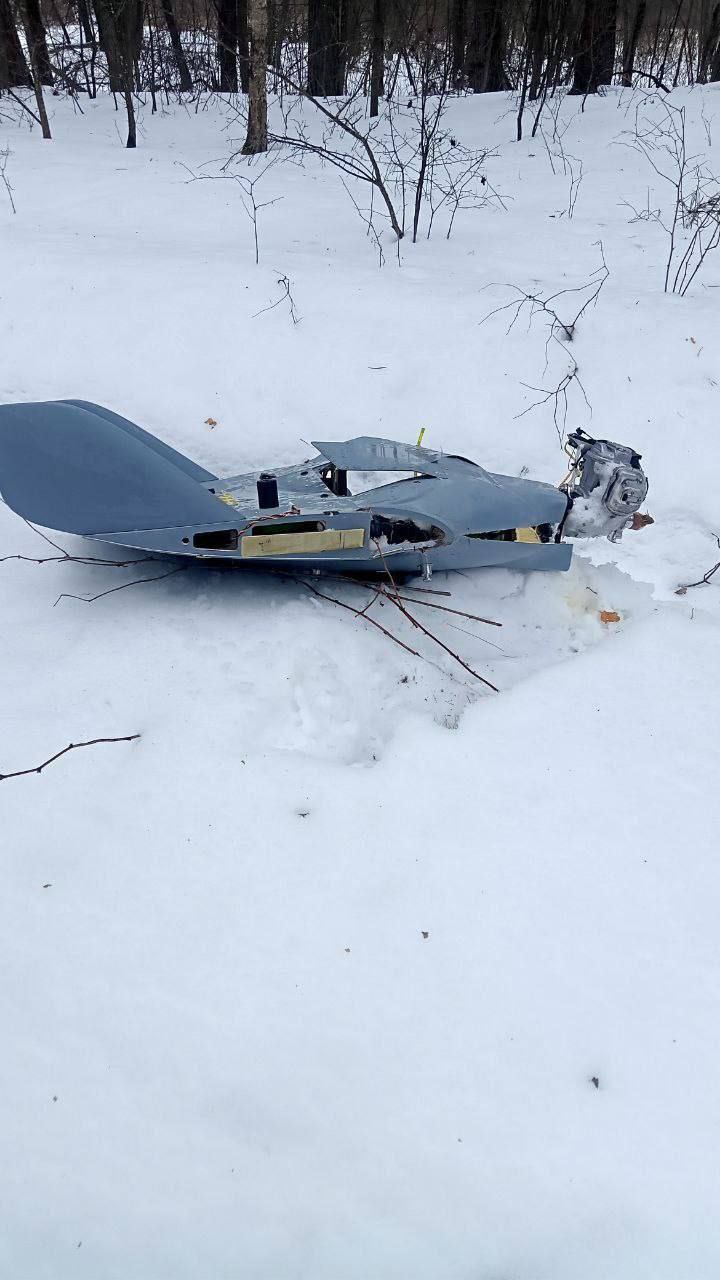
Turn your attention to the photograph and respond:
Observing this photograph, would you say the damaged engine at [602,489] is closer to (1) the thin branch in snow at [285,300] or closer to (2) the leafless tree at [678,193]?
(1) the thin branch in snow at [285,300]

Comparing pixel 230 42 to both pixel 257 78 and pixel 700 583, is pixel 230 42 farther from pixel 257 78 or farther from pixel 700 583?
pixel 700 583

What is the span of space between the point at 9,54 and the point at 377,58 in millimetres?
4908

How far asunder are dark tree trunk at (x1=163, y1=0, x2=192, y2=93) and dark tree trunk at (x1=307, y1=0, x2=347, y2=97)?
5.50 ft

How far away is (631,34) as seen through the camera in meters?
11.7

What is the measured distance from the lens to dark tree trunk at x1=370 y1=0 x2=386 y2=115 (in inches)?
376

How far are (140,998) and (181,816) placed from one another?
22.1 inches

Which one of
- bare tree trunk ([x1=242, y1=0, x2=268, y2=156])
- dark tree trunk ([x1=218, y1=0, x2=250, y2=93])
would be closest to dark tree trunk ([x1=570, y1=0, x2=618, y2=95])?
bare tree trunk ([x1=242, y1=0, x2=268, y2=156])

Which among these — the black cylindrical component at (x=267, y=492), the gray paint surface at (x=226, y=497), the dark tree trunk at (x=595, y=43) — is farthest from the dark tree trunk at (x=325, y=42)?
the black cylindrical component at (x=267, y=492)

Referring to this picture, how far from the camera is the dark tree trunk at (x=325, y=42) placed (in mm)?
10492

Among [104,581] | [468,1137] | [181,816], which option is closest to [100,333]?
[104,581]

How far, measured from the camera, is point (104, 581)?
3332 millimetres

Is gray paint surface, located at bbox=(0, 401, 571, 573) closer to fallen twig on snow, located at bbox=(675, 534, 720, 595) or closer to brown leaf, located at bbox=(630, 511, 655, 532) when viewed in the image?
brown leaf, located at bbox=(630, 511, 655, 532)

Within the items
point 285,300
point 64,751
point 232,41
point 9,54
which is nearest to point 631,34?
point 232,41

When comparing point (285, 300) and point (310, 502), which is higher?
point (285, 300)
